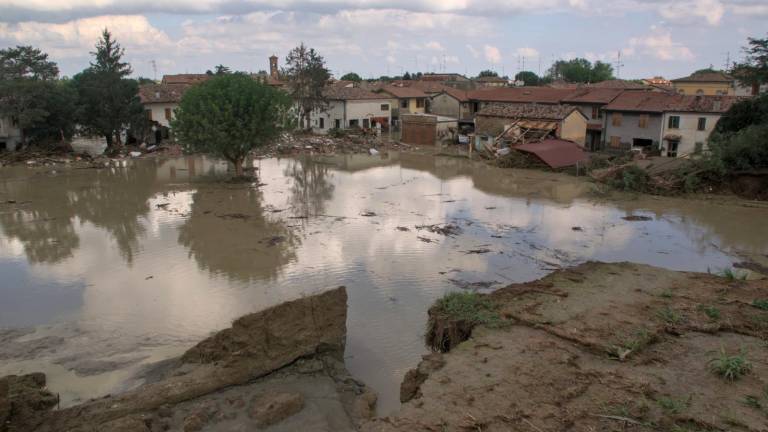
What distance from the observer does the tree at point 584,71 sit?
322ft

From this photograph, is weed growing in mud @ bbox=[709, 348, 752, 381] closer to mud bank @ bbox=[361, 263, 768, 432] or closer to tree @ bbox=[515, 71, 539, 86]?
mud bank @ bbox=[361, 263, 768, 432]

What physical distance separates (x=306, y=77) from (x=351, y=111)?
558 cm

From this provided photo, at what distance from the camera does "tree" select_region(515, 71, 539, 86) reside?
9425 cm

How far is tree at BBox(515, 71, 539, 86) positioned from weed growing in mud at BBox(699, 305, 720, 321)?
86.1 m

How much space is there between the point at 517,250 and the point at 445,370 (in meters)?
10.4

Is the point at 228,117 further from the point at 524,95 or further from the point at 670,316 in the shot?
the point at 524,95

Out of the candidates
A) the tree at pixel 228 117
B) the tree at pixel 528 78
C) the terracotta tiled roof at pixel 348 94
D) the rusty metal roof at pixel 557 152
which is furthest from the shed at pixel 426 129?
the tree at pixel 528 78

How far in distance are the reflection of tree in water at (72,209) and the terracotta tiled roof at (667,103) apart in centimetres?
3277

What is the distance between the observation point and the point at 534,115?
4169 centimetres

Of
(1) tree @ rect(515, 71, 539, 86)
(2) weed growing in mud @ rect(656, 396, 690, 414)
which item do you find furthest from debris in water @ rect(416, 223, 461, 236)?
(1) tree @ rect(515, 71, 539, 86)

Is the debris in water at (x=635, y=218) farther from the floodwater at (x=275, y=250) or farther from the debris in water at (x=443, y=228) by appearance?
the debris in water at (x=443, y=228)

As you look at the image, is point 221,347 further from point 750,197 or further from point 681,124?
point 681,124

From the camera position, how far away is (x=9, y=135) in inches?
1591

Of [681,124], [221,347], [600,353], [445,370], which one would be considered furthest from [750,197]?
[221,347]
